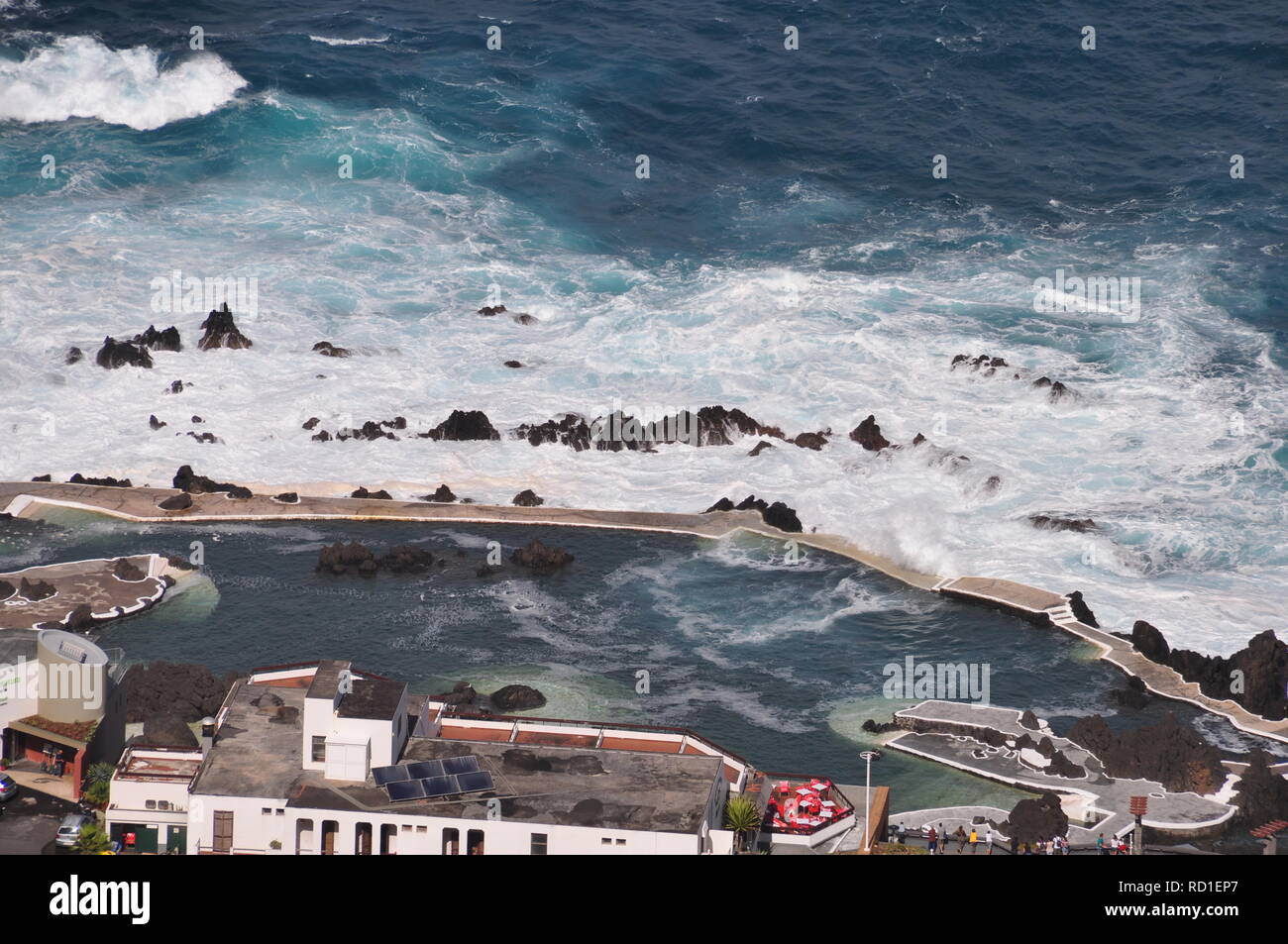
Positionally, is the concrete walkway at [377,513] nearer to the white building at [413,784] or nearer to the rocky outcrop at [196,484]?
the rocky outcrop at [196,484]

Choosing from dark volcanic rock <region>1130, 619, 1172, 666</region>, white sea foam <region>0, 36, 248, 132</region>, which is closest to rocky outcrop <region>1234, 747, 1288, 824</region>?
dark volcanic rock <region>1130, 619, 1172, 666</region>

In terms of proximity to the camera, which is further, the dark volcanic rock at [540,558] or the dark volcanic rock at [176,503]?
the dark volcanic rock at [176,503]

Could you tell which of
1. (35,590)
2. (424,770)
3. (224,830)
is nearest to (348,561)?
(35,590)

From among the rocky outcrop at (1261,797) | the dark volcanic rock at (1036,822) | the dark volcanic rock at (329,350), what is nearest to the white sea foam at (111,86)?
the dark volcanic rock at (329,350)

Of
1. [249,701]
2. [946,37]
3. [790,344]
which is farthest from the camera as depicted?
[946,37]

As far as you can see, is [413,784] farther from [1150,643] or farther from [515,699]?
[1150,643]

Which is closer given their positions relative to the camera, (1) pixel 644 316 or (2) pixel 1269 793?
(2) pixel 1269 793
